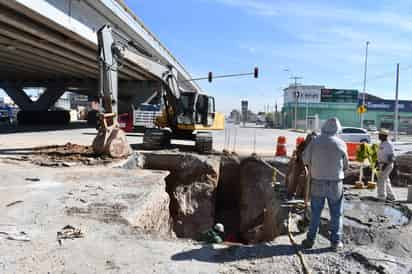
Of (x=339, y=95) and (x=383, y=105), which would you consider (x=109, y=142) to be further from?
(x=383, y=105)

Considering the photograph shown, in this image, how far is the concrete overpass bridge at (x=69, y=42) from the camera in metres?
14.8

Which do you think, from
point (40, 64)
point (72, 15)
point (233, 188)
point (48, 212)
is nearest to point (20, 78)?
point (40, 64)

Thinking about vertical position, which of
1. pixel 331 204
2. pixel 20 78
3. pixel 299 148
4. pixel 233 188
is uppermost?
pixel 20 78

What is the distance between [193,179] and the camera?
41.1 ft

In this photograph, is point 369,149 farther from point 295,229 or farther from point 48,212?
point 48,212

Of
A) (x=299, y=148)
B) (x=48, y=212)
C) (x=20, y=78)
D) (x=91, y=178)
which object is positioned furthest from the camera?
(x=20, y=78)

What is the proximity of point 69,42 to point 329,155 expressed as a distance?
19.8m

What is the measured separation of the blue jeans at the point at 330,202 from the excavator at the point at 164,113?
7899 millimetres

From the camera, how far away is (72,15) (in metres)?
16.4

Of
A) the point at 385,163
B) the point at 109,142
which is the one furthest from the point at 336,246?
the point at 109,142

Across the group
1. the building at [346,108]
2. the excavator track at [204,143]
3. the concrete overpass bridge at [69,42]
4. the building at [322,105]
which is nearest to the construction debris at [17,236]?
the concrete overpass bridge at [69,42]

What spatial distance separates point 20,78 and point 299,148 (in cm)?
4231

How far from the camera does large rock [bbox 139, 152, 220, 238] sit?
39.4 ft

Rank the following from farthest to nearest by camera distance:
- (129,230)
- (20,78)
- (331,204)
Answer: (20,78) < (129,230) < (331,204)
